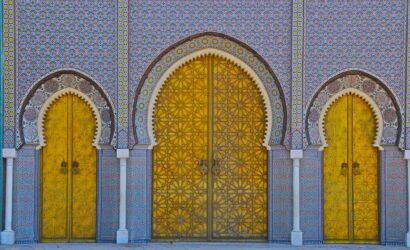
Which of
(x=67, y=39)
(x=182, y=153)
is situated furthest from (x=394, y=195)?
(x=67, y=39)

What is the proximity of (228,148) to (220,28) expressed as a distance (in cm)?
137

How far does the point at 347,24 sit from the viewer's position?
26.2ft

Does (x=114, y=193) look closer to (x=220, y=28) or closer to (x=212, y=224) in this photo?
(x=212, y=224)

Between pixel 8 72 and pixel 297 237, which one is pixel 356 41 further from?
pixel 8 72

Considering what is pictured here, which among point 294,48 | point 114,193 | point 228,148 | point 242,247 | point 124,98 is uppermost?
point 294,48

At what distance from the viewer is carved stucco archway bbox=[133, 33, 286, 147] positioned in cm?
802

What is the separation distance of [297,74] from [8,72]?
3210 mm

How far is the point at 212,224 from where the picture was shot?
8164 mm

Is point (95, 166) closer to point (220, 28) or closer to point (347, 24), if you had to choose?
point (220, 28)

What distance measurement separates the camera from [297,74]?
7953 mm

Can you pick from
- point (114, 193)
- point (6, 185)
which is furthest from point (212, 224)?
point (6, 185)

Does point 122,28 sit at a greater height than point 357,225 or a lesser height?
greater

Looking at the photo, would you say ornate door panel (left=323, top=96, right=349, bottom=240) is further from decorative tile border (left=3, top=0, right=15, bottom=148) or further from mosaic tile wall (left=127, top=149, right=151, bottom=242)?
decorative tile border (left=3, top=0, right=15, bottom=148)

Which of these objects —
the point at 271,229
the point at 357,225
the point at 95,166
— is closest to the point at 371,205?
the point at 357,225
